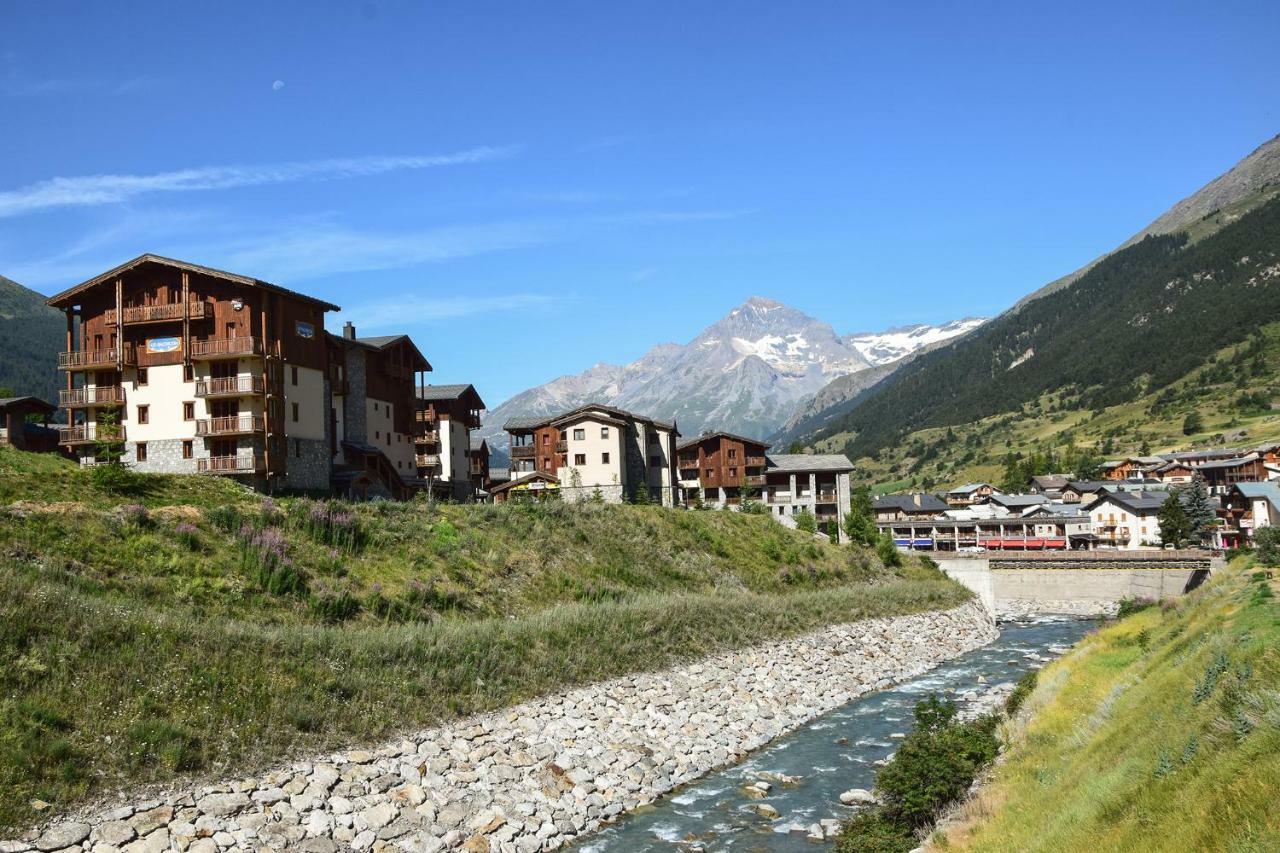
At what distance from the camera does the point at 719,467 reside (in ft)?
386

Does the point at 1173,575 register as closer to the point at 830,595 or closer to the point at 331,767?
the point at 830,595

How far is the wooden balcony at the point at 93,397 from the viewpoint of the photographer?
5444 centimetres

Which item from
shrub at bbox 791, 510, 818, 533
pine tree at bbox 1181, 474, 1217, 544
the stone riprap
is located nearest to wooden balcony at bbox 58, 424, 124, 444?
the stone riprap

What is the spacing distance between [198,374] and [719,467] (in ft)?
241

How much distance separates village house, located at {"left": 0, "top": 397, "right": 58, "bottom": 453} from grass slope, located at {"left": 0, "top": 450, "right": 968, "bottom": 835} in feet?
47.8

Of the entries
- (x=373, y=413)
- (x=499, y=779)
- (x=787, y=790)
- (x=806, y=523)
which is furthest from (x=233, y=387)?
(x=806, y=523)

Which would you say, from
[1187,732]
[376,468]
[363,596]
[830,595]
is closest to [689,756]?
[363,596]

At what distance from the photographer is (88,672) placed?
23.7 meters

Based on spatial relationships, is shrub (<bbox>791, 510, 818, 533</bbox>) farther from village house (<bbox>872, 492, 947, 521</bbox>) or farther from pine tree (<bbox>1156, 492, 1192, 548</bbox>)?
village house (<bbox>872, 492, 947, 521</bbox>)

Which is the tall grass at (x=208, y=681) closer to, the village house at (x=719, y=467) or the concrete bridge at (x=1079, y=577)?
the concrete bridge at (x=1079, y=577)

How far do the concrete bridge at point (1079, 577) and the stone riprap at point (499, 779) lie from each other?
5246cm

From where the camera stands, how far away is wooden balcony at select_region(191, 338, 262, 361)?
170 feet

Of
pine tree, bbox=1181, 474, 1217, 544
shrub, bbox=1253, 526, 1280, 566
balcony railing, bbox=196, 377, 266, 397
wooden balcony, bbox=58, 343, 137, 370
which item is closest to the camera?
shrub, bbox=1253, 526, 1280, 566

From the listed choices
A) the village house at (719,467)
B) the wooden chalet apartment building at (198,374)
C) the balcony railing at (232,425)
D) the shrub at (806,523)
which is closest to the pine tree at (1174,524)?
the village house at (719,467)
